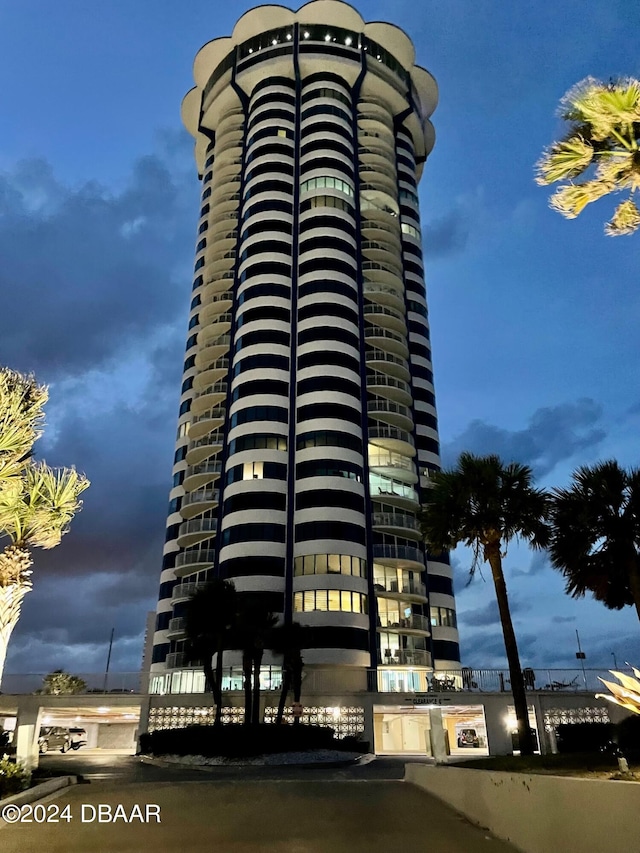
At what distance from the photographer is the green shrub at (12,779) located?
14266 mm

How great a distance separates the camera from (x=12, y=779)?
1492 centimetres

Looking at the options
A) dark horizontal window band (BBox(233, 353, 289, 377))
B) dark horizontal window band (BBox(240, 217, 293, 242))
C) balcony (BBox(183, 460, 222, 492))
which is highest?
dark horizontal window band (BBox(240, 217, 293, 242))

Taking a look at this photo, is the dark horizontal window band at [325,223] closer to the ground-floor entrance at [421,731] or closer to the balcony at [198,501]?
the balcony at [198,501]

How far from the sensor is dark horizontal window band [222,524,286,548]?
51812 millimetres

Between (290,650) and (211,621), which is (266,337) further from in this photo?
(211,621)

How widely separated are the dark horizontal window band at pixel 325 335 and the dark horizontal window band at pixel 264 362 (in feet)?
8.46

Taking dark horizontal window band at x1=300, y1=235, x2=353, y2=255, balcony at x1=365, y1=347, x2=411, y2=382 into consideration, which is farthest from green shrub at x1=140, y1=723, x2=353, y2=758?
dark horizontal window band at x1=300, y1=235, x2=353, y2=255

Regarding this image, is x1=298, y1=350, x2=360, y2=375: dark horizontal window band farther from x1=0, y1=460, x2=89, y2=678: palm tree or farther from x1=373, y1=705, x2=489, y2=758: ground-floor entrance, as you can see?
x1=0, y1=460, x2=89, y2=678: palm tree

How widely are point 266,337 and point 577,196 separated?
49159mm

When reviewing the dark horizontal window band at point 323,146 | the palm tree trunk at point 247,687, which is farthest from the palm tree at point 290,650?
the dark horizontal window band at point 323,146

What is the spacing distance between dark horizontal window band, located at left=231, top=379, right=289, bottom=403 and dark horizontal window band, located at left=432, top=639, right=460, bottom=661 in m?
25.8

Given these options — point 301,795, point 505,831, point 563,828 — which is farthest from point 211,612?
point 563,828

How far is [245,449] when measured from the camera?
5603 centimetres

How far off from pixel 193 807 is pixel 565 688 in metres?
31.7
